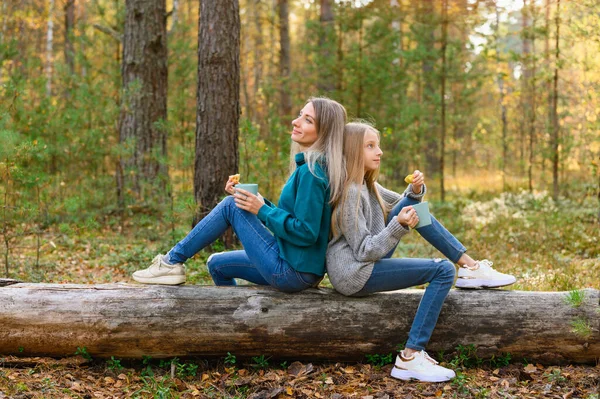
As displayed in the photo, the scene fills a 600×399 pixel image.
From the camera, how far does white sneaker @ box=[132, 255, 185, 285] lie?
4469mm

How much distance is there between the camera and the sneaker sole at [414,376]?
13.4 ft

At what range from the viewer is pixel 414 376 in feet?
13.5

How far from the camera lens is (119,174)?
10.3 m

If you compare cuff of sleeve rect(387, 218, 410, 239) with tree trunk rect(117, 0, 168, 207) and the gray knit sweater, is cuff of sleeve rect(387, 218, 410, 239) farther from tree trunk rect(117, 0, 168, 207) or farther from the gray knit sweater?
tree trunk rect(117, 0, 168, 207)

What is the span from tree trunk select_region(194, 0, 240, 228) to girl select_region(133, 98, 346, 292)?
302 centimetres

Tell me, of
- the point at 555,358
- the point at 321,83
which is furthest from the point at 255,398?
the point at 321,83

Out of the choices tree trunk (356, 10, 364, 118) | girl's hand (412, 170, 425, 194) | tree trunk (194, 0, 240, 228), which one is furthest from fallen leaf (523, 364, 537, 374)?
tree trunk (356, 10, 364, 118)

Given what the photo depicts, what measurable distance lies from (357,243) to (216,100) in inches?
153

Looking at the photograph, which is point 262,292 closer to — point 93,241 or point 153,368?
point 153,368

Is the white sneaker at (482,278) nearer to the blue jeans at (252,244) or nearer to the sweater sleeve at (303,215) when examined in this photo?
the blue jeans at (252,244)

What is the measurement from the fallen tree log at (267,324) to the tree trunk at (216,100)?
304 cm

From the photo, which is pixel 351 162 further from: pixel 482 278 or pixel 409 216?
pixel 482 278

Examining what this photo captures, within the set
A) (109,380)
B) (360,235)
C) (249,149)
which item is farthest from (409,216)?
(249,149)

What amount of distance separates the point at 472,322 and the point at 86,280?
434 cm
